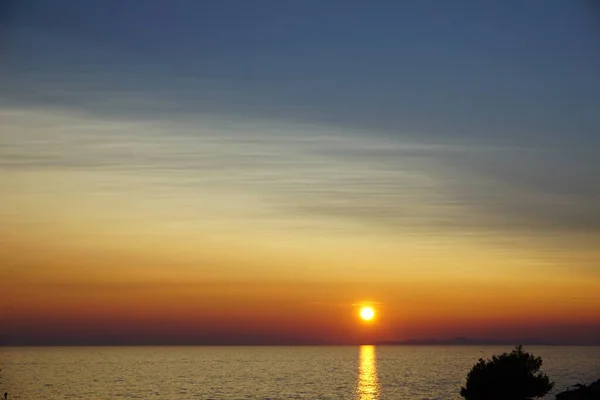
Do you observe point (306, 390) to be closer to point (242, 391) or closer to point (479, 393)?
point (242, 391)

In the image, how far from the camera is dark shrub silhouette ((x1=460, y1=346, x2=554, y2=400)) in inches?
3792

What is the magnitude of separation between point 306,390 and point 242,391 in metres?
14.4

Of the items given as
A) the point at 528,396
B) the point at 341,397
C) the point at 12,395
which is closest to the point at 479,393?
the point at 528,396

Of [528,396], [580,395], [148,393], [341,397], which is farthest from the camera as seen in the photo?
[148,393]

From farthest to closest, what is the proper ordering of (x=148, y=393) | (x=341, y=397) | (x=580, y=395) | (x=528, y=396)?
(x=148, y=393) → (x=341, y=397) → (x=580, y=395) → (x=528, y=396)

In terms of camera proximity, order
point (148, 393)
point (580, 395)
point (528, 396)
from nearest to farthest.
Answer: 1. point (528, 396)
2. point (580, 395)
3. point (148, 393)

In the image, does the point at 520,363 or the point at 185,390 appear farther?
the point at 185,390

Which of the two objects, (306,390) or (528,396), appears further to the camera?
(306,390)

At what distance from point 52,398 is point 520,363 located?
113 meters

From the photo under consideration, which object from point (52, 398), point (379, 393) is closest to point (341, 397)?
point (379, 393)

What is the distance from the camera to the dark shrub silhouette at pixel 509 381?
9631cm

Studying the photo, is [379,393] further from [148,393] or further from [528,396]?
[528,396]

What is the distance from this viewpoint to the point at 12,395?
186250 mm

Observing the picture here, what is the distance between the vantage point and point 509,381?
317 ft
